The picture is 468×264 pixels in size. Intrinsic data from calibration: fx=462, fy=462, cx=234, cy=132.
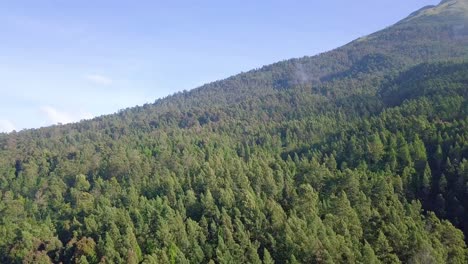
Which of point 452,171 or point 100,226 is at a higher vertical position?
point 100,226

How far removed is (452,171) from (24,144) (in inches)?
5686

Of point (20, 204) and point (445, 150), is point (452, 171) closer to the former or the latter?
point (445, 150)

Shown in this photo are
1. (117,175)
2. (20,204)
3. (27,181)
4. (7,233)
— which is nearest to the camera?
(7,233)

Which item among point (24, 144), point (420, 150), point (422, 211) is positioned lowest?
point (422, 211)

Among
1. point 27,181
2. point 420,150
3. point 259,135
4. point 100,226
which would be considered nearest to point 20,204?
point 27,181

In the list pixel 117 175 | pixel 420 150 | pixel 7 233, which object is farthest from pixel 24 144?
pixel 420 150

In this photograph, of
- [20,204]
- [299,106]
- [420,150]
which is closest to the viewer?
[420,150]

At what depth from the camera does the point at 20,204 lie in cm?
9975

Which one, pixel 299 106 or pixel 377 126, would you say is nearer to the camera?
pixel 377 126

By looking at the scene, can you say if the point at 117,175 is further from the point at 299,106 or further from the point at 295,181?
the point at 299,106

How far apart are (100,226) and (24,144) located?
116400 mm

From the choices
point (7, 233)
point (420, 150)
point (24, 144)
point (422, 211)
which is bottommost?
point (422, 211)

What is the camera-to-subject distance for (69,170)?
12019 cm

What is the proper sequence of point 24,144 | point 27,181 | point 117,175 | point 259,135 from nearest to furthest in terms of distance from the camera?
point 117,175 < point 27,181 < point 259,135 < point 24,144
